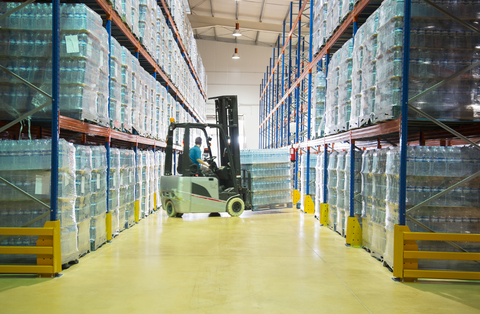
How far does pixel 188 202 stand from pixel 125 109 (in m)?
2.89

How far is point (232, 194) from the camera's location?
9953 mm

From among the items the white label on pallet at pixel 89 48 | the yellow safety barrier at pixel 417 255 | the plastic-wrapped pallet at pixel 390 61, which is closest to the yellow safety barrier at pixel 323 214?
the plastic-wrapped pallet at pixel 390 61

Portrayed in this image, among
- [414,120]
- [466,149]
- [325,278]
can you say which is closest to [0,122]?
[325,278]

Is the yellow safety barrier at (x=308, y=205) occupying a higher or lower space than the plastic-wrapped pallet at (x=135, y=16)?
lower

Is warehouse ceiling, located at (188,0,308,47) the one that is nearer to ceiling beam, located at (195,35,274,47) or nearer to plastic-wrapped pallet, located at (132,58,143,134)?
ceiling beam, located at (195,35,274,47)

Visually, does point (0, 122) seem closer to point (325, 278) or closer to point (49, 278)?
point (49, 278)

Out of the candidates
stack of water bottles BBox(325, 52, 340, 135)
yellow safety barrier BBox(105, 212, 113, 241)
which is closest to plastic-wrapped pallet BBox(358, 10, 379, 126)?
stack of water bottles BBox(325, 52, 340, 135)

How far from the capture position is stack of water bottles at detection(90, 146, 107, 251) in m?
5.87

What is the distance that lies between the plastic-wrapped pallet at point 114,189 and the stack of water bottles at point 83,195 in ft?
3.74

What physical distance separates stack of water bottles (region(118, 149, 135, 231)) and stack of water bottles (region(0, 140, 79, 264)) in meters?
2.60

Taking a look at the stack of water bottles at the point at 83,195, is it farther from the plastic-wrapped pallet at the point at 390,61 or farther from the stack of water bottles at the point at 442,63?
the stack of water bottles at the point at 442,63

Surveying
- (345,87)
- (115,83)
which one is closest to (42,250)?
(115,83)

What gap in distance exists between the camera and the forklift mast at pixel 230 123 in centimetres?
996

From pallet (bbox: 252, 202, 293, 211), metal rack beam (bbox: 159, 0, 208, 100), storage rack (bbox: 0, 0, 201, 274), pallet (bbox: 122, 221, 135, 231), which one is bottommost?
pallet (bbox: 122, 221, 135, 231)
